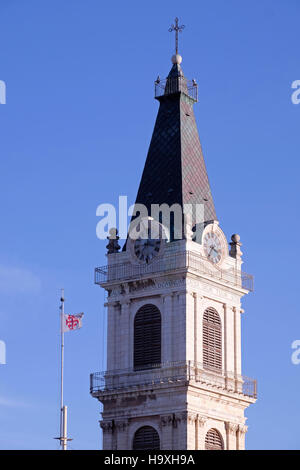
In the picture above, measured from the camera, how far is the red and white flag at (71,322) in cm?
12044

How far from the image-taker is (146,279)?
420 feet

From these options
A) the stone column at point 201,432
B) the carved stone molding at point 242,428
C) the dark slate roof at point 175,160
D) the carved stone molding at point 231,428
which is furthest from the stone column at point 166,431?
the dark slate roof at point 175,160

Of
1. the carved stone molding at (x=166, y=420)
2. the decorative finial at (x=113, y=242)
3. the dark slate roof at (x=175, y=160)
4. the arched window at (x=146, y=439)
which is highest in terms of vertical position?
the dark slate roof at (x=175, y=160)

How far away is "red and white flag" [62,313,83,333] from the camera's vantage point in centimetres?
12044

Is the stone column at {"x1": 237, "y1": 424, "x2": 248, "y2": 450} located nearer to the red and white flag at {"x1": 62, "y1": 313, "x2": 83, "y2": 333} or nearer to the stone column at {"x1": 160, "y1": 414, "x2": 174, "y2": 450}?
the stone column at {"x1": 160, "y1": 414, "x2": 174, "y2": 450}

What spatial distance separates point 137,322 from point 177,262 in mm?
5860

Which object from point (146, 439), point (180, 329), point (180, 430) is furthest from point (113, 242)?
point (180, 430)

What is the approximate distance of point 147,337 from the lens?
127m

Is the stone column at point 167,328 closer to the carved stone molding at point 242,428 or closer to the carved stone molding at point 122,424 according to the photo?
the carved stone molding at point 122,424

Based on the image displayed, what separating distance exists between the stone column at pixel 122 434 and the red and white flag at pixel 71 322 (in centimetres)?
1019
